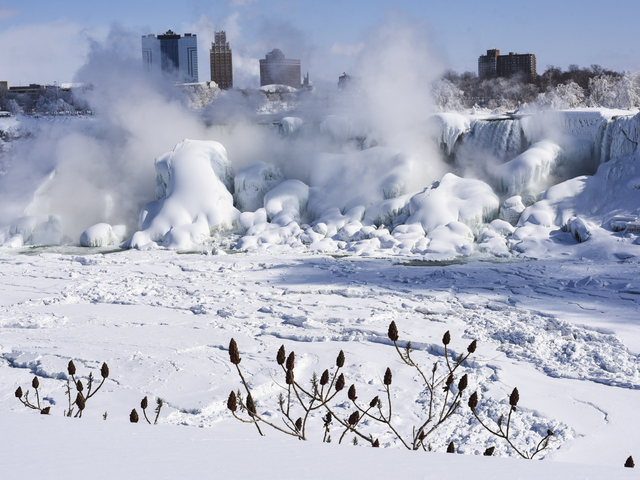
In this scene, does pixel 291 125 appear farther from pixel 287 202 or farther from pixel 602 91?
pixel 602 91

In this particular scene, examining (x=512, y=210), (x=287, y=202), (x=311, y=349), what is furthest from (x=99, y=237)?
(x=512, y=210)

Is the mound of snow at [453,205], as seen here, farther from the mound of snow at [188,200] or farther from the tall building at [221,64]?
the tall building at [221,64]

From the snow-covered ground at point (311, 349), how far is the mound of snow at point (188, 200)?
243 centimetres

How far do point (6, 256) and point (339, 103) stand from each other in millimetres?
10353

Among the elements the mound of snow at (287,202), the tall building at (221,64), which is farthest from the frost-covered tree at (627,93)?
the tall building at (221,64)

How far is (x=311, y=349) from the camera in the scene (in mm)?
5230

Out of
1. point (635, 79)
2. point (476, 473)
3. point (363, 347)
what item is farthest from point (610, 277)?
point (635, 79)

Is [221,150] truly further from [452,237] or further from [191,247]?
[452,237]

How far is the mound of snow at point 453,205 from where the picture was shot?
11477 millimetres

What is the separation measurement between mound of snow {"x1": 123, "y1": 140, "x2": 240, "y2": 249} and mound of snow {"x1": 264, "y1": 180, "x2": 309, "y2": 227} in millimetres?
884

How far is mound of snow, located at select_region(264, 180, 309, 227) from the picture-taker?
12.7 metres

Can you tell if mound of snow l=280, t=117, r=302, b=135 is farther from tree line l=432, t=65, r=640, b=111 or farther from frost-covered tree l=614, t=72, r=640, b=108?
frost-covered tree l=614, t=72, r=640, b=108

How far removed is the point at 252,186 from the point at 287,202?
1.30 meters

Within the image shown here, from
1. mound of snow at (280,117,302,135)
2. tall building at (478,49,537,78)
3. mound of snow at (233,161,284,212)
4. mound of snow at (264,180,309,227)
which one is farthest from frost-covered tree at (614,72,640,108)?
tall building at (478,49,537,78)
